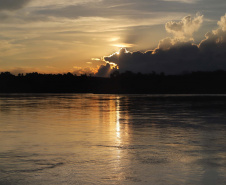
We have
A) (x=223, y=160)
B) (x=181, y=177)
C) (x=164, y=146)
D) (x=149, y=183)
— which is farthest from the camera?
(x=164, y=146)

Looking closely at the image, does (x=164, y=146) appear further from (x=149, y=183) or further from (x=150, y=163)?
(x=149, y=183)

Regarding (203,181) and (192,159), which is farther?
(192,159)

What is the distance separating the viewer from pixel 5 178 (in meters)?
8.63

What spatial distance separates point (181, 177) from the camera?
28.5 ft

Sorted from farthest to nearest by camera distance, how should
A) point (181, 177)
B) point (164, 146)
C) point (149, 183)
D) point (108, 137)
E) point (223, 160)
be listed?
point (108, 137) < point (164, 146) < point (223, 160) < point (181, 177) < point (149, 183)

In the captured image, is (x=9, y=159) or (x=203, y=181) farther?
(x=9, y=159)

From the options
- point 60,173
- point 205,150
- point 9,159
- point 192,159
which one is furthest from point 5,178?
point 205,150

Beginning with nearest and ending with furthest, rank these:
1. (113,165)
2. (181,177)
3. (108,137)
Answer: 1. (181,177)
2. (113,165)
3. (108,137)

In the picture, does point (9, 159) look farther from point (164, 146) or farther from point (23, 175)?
point (164, 146)

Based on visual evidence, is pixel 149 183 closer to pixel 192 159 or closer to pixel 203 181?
pixel 203 181

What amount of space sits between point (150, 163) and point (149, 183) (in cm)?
215

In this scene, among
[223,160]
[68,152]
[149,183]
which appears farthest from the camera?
[68,152]

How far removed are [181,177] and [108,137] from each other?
7.50 m

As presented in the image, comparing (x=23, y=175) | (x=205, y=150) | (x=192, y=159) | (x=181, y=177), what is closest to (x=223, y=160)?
(x=192, y=159)
